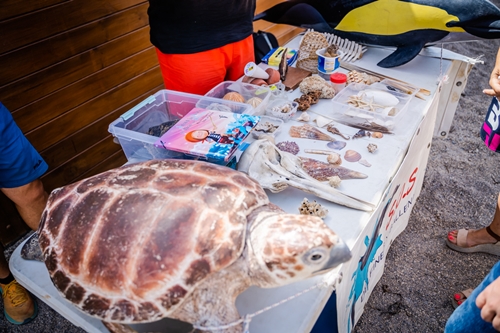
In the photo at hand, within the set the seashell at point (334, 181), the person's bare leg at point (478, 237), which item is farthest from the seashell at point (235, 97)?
the person's bare leg at point (478, 237)

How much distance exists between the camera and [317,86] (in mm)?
1537

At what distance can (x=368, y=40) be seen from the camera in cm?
194

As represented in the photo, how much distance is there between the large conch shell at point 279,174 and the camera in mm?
1043

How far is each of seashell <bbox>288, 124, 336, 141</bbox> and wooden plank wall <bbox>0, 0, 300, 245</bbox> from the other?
1.28 meters

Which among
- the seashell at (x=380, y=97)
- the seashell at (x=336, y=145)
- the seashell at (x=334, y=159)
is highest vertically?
the seashell at (x=380, y=97)

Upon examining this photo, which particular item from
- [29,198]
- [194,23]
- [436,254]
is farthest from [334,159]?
[29,198]

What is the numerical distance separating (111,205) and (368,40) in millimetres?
1724

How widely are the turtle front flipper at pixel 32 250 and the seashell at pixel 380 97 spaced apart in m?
1.29

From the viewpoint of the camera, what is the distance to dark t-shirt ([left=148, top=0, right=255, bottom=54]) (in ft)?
4.82

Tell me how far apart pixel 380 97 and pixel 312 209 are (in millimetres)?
711

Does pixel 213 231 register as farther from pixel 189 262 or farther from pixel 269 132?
pixel 269 132

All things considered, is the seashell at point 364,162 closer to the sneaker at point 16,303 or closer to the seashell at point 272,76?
the seashell at point 272,76

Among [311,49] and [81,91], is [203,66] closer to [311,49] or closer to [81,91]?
[311,49]

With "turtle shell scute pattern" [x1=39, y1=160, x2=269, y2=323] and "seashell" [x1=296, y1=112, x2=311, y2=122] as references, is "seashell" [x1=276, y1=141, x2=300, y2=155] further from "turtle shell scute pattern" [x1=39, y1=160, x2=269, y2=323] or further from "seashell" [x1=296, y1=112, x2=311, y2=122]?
"turtle shell scute pattern" [x1=39, y1=160, x2=269, y2=323]
